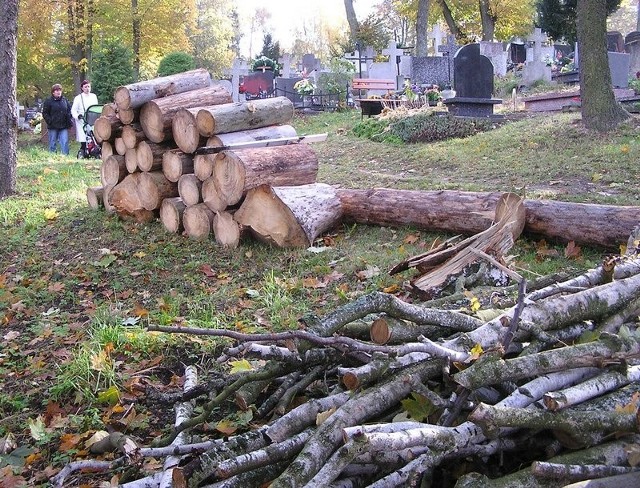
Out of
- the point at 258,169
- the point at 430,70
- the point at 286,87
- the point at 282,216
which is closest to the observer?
the point at 282,216

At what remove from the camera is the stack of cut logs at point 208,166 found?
20.5 feet

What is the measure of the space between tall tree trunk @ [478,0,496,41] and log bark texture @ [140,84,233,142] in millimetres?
28752

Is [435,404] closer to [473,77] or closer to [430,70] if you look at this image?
[473,77]

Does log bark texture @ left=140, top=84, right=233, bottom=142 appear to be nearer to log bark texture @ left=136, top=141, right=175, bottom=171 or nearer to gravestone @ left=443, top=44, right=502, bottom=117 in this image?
log bark texture @ left=136, top=141, right=175, bottom=171

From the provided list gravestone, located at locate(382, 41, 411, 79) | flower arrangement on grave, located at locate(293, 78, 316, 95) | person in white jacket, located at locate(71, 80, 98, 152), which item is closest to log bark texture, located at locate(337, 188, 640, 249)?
person in white jacket, located at locate(71, 80, 98, 152)

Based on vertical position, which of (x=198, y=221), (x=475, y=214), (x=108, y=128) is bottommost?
(x=198, y=221)

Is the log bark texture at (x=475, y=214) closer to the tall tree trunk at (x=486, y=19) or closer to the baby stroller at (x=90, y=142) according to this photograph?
the baby stroller at (x=90, y=142)

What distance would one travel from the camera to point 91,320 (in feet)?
16.1

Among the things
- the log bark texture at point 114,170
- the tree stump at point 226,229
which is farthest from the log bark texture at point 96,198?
the tree stump at point 226,229

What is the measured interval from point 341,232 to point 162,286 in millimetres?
1933

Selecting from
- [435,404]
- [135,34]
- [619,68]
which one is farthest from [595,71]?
[135,34]

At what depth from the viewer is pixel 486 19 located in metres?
33.4

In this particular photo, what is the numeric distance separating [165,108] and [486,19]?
29.8 metres

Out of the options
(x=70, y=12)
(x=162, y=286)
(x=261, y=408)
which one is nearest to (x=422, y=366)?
(x=261, y=408)
